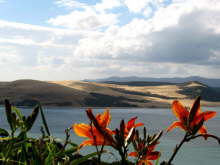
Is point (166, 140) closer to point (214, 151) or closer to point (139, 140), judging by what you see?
point (214, 151)

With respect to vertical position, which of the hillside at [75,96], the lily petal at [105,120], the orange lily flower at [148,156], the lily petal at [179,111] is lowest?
the hillside at [75,96]

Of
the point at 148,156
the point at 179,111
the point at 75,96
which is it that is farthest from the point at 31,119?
the point at 75,96

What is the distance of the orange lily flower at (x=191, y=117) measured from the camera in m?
1.20

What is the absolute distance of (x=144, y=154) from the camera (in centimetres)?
135

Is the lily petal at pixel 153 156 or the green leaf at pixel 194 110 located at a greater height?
the green leaf at pixel 194 110

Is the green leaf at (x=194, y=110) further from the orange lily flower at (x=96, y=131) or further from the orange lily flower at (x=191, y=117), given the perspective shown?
the orange lily flower at (x=96, y=131)

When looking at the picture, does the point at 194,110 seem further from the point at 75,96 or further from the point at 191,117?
the point at 75,96

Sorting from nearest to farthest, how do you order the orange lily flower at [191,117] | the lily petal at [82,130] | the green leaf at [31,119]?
the orange lily flower at [191,117] → the lily petal at [82,130] → the green leaf at [31,119]

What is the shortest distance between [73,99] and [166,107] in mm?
47404

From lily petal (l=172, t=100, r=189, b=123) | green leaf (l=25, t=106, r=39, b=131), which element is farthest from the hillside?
lily petal (l=172, t=100, r=189, b=123)

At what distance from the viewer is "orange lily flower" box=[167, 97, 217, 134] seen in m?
1.20

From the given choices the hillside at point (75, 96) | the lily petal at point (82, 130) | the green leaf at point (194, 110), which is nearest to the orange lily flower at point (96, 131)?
Result: the lily petal at point (82, 130)

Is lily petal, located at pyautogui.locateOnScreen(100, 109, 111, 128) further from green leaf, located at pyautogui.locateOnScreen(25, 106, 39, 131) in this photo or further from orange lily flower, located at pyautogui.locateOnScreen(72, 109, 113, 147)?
green leaf, located at pyautogui.locateOnScreen(25, 106, 39, 131)

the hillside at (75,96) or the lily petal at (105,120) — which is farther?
the hillside at (75,96)
